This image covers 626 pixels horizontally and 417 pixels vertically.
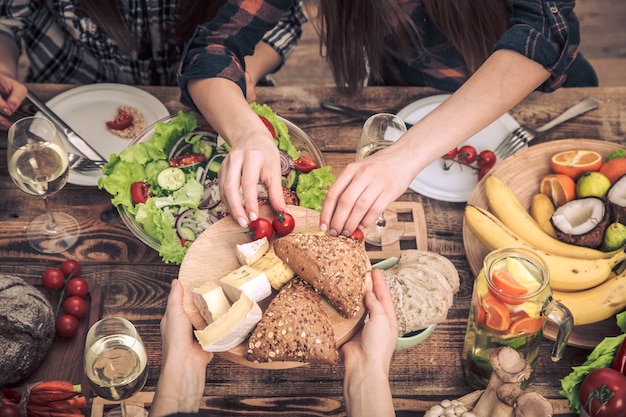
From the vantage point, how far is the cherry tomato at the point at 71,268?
5.18 feet

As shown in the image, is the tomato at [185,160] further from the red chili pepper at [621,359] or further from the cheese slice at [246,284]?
the red chili pepper at [621,359]

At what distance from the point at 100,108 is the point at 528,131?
125cm

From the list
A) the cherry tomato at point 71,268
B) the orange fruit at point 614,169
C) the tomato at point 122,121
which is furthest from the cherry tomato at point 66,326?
the orange fruit at point 614,169

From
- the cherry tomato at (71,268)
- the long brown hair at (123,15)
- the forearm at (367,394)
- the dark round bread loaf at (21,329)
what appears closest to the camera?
the forearm at (367,394)

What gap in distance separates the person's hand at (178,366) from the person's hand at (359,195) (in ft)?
1.18

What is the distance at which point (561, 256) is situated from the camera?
5.11 feet

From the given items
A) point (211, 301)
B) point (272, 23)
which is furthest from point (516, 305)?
point (272, 23)

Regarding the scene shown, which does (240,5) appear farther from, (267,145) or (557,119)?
(557,119)

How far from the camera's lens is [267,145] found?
1.52m

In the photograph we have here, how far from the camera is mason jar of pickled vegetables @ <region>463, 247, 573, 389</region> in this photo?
127cm

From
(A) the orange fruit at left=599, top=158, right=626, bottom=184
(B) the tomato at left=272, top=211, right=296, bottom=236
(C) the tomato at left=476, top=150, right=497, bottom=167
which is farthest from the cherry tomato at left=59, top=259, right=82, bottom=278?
(A) the orange fruit at left=599, top=158, right=626, bottom=184

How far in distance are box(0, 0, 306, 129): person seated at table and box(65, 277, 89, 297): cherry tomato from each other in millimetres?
695

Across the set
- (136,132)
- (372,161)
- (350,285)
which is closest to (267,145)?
(372,161)

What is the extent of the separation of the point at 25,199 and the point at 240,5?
2.57 ft
